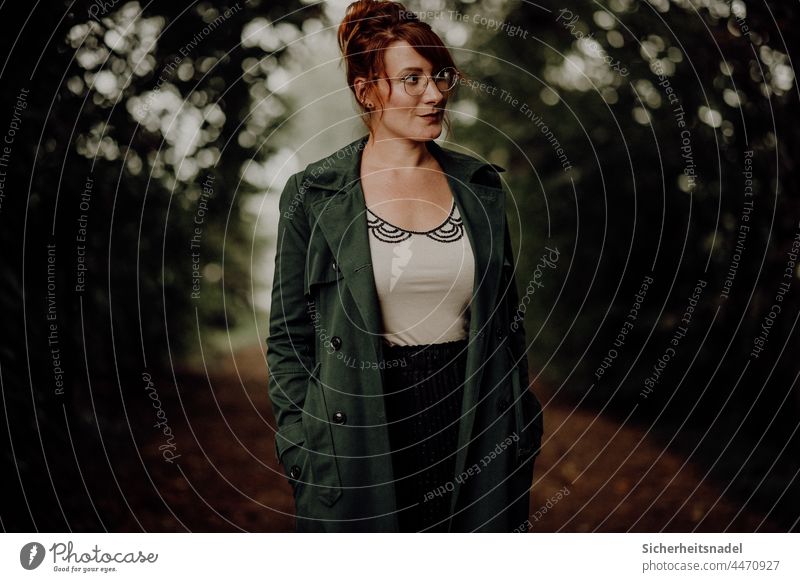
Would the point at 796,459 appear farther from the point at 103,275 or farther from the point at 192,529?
the point at 103,275

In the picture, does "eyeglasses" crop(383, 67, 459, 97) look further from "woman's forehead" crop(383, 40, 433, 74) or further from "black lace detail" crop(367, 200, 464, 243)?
"black lace detail" crop(367, 200, 464, 243)

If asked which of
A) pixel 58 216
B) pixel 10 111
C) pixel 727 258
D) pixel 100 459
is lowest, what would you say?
pixel 100 459

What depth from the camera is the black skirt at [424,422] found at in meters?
2.19

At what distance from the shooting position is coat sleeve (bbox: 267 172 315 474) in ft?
7.36

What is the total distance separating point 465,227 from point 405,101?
40 cm

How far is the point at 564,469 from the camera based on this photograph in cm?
359

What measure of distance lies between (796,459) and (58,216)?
113 inches

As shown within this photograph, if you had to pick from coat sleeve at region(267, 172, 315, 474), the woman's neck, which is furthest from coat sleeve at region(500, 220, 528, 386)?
coat sleeve at region(267, 172, 315, 474)

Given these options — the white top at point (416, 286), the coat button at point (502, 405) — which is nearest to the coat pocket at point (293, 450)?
the white top at point (416, 286)

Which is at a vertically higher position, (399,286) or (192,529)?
(399,286)

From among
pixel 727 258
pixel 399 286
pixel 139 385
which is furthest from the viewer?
pixel 727 258
